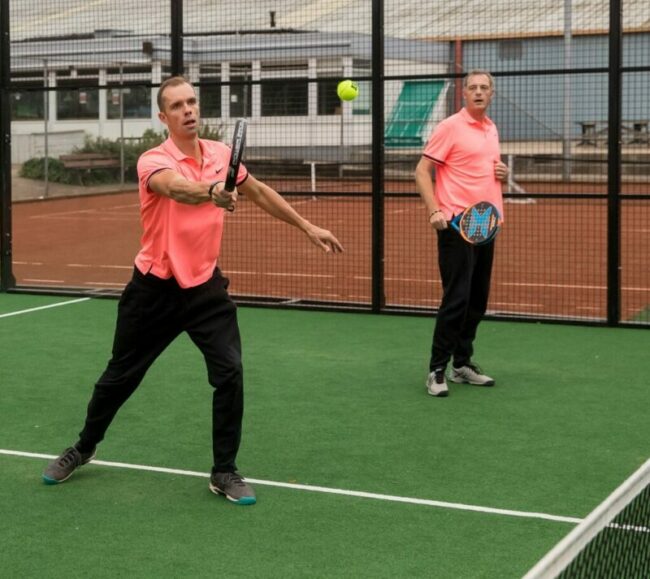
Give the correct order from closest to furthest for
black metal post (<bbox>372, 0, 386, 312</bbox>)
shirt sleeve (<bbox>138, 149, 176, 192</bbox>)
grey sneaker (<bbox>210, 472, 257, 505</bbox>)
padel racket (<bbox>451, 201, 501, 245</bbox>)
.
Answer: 1. shirt sleeve (<bbox>138, 149, 176, 192</bbox>)
2. grey sneaker (<bbox>210, 472, 257, 505</bbox>)
3. padel racket (<bbox>451, 201, 501, 245</bbox>)
4. black metal post (<bbox>372, 0, 386, 312</bbox>)

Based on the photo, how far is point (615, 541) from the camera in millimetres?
4465

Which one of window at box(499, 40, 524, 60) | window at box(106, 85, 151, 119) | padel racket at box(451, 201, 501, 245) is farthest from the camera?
window at box(106, 85, 151, 119)

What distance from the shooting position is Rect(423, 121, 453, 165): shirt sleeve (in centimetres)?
810

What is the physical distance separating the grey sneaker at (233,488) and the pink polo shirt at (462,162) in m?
2.79

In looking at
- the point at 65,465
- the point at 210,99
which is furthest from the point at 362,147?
the point at 65,465

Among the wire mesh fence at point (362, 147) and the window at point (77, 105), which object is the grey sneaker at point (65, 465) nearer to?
the wire mesh fence at point (362, 147)

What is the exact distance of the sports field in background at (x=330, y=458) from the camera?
17.0ft

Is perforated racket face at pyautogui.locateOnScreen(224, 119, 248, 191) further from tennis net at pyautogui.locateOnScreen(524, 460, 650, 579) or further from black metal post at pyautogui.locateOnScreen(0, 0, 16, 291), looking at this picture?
black metal post at pyautogui.locateOnScreen(0, 0, 16, 291)

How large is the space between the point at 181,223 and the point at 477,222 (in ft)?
9.10

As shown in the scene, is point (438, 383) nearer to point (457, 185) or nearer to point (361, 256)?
point (457, 185)

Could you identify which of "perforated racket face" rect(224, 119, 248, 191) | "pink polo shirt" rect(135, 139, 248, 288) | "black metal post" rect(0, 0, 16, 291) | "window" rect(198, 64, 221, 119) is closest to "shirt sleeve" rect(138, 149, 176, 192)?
"pink polo shirt" rect(135, 139, 248, 288)

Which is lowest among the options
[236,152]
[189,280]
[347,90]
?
[189,280]

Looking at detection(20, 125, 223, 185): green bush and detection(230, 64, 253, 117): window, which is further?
detection(20, 125, 223, 185): green bush

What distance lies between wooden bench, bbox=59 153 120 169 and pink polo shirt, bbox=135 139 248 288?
83.3 feet
